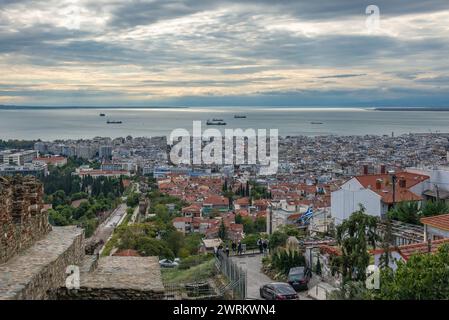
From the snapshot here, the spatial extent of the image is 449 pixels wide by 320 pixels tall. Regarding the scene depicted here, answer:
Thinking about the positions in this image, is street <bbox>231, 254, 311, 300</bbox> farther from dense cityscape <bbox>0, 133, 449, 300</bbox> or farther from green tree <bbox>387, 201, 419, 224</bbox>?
green tree <bbox>387, 201, 419, 224</bbox>

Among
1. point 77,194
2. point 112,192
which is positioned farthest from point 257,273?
point 112,192

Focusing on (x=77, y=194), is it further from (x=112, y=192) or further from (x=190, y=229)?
(x=190, y=229)

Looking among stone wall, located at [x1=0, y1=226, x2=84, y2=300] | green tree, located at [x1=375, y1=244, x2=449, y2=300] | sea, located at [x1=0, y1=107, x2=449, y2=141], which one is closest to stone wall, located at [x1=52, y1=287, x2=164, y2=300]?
stone wall, located at [x1=0, y1=226, x2=84, y2=300]

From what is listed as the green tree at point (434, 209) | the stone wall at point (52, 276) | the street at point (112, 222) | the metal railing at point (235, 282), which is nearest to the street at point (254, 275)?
the metal railing at point (235, 282)

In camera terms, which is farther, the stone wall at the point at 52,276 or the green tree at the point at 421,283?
the green tree at the point at 421,283

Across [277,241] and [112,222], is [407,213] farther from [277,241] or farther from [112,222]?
[112,222]

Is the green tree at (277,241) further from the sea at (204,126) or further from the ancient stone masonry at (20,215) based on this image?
the sea at (204,126)
